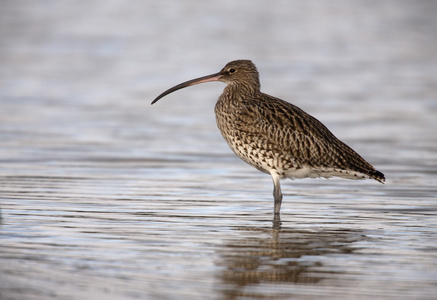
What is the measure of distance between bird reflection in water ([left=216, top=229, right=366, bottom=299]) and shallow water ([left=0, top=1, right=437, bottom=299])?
0.02m

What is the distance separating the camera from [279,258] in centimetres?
738

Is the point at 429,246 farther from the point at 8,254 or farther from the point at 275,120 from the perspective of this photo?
the point at 8,254

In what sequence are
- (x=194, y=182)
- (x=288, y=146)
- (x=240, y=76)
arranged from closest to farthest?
(x=288, y=146), (x=240, y=76), (x=194, y=182)

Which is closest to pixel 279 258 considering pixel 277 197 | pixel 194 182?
pixel 277 197

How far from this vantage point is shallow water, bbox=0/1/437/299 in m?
6.68

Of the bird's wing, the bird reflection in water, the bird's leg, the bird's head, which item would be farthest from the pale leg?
the bird's head

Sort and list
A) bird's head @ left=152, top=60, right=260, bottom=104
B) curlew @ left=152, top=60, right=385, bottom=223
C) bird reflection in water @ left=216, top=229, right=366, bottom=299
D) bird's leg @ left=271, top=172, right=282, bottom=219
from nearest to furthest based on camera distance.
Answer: bird reflection in water @ left=216, top=229, right=366, bottom=299
bird's leg @ left=271, top=172, right=282, bottom=219
curlew @ left=152, top=60, right=385, bottom=223
bird's head @ left=152, top=60, right=260, bottom=104

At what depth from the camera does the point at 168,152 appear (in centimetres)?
1318

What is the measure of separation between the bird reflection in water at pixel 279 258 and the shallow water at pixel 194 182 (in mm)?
22

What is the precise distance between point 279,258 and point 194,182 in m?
3.76

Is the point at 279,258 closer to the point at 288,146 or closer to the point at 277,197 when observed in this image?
the point at 277,197

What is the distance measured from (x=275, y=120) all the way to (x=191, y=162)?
8.72ft

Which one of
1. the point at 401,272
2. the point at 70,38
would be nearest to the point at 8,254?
Answer: the point at 401,272

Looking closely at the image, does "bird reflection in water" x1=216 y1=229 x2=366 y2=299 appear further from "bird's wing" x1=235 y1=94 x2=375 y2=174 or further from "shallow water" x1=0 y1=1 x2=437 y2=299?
"bird's wing" x1=235 y1=94 x2=375 y2=174
